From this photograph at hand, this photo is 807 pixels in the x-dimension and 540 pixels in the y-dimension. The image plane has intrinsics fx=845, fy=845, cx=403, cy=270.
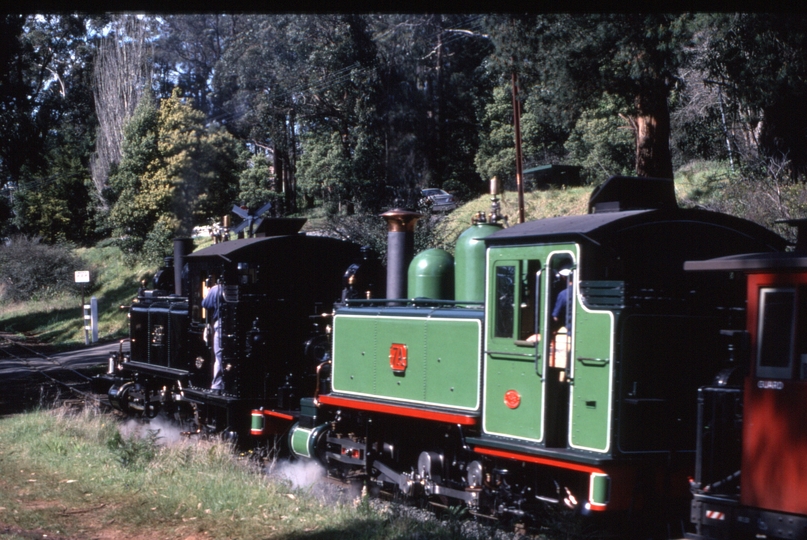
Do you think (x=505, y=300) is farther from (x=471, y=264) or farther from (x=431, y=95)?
(x=431, y=95)

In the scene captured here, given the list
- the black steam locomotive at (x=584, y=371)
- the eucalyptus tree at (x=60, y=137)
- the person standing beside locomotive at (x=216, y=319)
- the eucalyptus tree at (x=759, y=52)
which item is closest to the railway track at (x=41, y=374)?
the person standing beside locomotive at (x=216, y=319)

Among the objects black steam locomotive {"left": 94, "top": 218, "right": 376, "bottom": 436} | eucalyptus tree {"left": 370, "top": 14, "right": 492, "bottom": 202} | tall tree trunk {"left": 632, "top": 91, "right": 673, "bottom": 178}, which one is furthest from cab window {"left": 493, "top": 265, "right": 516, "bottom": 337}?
eucalyptus tree {"left": 370, "top": 14, "right": 492, "bottom": 202}

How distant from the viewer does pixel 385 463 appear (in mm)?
9516

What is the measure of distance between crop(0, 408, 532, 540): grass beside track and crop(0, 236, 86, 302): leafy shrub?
30.2 metres

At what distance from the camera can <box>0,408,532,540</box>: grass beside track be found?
7.56 m

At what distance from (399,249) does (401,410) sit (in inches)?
86.6

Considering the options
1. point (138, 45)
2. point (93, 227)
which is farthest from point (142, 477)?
point (93, 227)

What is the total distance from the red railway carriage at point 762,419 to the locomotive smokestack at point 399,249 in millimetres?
4159

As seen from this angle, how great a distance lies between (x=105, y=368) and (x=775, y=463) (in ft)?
Result: 63.2

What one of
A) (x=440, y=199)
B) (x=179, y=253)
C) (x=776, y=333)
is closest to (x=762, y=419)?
(x=776, y=333)

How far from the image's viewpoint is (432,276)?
31.5ft

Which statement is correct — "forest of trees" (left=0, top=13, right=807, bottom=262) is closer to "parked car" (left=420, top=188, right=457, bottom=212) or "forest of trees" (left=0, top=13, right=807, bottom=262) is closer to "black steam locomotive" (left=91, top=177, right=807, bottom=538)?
"parked car" (left=420, top=188, right=457, bottom=212)

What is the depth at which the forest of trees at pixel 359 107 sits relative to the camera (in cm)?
1510

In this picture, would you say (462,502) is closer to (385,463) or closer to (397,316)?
(385,463)
